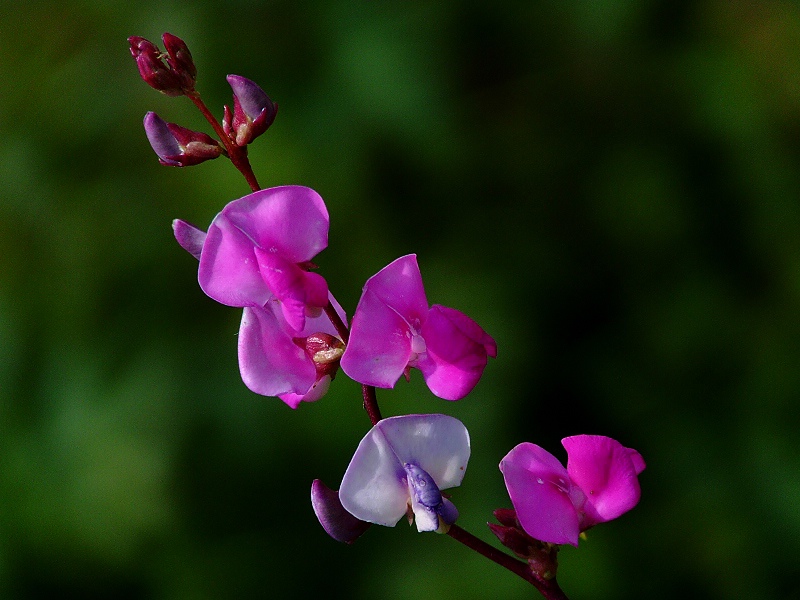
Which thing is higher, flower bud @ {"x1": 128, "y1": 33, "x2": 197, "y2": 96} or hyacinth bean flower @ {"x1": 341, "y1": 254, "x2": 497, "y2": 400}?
flower bud @ {"x1": 128, "y1": 33, "x2": 197, "y2": 96}

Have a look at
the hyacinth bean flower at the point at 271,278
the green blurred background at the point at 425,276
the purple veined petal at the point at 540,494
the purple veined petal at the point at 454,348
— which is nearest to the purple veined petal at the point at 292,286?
the hyacinth bean flower at the point at 271,278

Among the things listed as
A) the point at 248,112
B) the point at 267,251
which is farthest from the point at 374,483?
the point at 248,112

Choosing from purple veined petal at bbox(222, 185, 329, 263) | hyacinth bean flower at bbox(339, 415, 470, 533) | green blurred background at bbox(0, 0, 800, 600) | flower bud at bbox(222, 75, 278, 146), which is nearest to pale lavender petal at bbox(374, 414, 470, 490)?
hyacinth bean flower at bbox(339, 415, 470, 533)

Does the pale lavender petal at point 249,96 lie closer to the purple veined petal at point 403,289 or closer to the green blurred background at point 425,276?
the purple veined petal at point 403,289

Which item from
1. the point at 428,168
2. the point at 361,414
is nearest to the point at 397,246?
the point at 428,168

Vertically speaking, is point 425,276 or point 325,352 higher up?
point 325,352

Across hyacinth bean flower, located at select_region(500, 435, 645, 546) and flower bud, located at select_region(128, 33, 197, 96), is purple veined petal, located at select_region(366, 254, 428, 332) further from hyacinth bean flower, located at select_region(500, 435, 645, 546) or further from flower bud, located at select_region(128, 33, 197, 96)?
flower bud, located at select_region(128, 33, 197, 96)

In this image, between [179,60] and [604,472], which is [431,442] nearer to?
[604,472]
